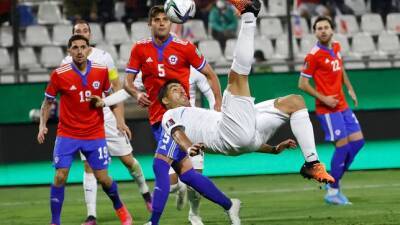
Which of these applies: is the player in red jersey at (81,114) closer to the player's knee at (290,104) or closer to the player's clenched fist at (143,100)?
the player's clenched fist at (143,100)

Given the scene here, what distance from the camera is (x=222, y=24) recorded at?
19016mm

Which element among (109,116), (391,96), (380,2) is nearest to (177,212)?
(109,116)

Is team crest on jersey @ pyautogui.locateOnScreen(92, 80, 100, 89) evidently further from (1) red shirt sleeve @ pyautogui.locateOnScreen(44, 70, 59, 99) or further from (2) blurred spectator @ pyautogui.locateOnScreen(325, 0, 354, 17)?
(2) blurred spectator @ pyautogui.locateOnScreen(325, 0, 354, 17)

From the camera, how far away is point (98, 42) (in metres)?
19.2

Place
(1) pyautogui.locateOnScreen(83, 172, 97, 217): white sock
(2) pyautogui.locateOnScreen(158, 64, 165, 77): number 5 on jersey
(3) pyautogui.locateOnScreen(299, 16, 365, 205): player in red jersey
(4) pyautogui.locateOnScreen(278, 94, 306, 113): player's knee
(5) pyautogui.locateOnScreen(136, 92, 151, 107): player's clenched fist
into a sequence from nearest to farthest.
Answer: (4) pyautogui.locateOnScreen(278, 94, 306, 113): player's knee
(5) pyautogui.locateOnScreen(136, 92, 151, 107): player's clenched fist
(2) pyautogui.locateOnScreen(158, 64, 165, 77): number 5 on jersey
(1) pyautogui.locateOnScreen(83, 172, 97, 217): white sock
(3) pyautogui.locateOnScreen(299, 16, 365, 205): player in red jersey

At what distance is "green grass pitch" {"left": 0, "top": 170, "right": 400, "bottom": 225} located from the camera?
1103 centimetres

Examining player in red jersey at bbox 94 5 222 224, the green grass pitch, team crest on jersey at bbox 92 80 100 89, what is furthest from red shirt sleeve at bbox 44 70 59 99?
the green grass pitch

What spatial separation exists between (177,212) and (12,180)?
17.7 ft

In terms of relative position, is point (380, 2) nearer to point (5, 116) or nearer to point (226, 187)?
point (226, 187)

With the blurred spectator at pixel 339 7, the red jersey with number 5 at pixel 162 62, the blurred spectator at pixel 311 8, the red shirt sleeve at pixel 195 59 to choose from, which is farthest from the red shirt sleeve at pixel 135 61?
the blurred spectator at pixel 339 7

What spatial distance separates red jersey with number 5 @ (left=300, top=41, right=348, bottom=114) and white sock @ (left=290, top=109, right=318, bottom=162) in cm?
359

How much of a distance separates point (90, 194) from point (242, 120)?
8.79ft

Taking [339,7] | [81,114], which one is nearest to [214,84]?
[81,114]

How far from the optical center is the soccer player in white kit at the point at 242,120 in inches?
364
